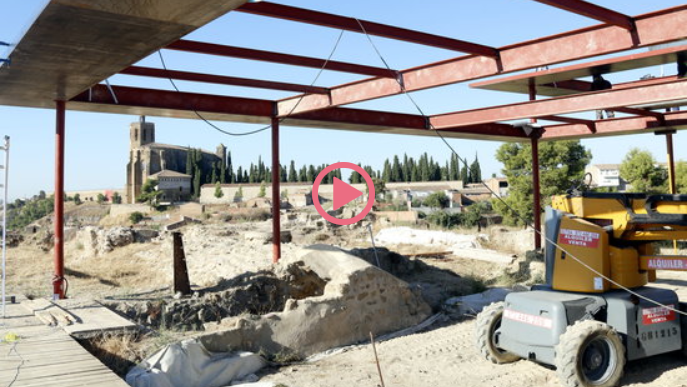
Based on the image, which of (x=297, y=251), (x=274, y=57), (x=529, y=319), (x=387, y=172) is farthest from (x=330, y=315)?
(x=387, y=172)

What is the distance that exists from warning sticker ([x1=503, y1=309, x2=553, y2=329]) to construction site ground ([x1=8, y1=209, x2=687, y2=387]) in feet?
2.91

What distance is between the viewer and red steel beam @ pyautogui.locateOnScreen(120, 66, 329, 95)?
10.7m

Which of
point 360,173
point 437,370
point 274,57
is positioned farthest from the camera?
point 274,57

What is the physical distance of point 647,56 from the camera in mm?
9562

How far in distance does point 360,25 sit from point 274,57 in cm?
232

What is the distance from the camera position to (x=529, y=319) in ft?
27.7

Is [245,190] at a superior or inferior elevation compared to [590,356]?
superior

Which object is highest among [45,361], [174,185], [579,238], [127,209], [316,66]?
[174,185]

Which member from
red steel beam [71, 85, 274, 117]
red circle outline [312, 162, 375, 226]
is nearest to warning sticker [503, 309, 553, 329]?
red circle outline [312, 162, 375, 226]

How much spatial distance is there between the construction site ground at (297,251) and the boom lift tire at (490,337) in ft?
0.52

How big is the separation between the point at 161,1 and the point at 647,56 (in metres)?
7.98

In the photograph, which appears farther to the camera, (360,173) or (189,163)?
(189,163)

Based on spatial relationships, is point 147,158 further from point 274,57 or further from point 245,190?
point 274,57

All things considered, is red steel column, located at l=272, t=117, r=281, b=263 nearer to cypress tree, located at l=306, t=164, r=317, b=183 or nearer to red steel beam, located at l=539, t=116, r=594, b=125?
red steel beam, located at l=539, t=116, r=594, b=125
